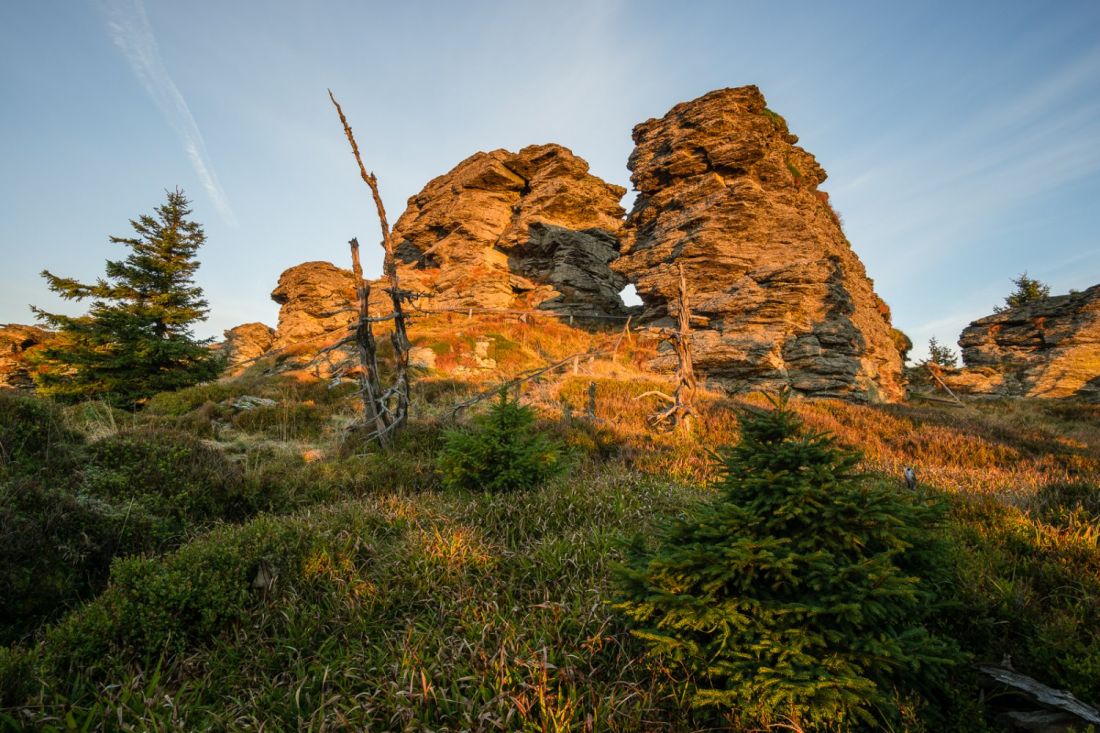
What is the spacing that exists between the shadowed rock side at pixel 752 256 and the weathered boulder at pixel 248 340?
106ft

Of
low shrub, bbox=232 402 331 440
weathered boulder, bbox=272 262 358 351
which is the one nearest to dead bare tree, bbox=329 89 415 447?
low shrub, bbox=232 402 331 440

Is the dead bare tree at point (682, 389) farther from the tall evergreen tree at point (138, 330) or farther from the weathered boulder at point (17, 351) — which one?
the weathered boulder at point (17, 351)

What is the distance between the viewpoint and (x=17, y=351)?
23.7 m

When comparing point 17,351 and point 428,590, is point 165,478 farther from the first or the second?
point 17,351

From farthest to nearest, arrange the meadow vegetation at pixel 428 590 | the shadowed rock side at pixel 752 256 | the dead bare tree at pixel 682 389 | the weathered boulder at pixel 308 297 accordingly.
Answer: the weathered boulder at pixel 308 297 → the shadowed rock side at pixel 752 256 → the dead bare tree at pixel 682 389 → the meadow vegetation at pixel 428 590

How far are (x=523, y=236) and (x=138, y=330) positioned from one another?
22233 mm

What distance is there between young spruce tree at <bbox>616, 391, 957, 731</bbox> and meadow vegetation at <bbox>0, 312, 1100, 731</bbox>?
0.04 m

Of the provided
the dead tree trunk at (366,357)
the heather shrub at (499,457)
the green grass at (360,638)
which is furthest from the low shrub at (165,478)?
the heather shrub at (499,457)

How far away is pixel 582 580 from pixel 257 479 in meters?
5.11

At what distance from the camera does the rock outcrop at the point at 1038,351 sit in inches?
758

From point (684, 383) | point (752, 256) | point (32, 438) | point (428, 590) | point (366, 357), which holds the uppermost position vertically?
point (752, 256)

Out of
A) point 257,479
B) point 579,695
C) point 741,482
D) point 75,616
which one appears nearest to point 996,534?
point 741,482

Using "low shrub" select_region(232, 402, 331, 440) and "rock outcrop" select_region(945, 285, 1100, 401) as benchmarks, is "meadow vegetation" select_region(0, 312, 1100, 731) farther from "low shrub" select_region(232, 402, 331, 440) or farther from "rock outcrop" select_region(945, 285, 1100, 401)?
"rock outcrop" select_region(945, 285, 1100, 401)

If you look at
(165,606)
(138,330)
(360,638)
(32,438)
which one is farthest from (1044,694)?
(138,330)
